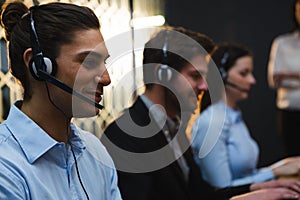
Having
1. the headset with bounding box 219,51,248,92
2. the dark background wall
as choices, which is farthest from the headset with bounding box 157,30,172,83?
the dark background wall

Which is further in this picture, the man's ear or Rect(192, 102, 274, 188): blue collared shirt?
Rect(192, 102, 274, 188): blue collared shirt

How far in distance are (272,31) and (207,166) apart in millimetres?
2684

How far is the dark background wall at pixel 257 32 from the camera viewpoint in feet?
14.8

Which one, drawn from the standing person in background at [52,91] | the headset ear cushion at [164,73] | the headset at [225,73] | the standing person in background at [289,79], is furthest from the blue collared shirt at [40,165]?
the standing person in background at [289,79]

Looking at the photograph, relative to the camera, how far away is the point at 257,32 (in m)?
4.62

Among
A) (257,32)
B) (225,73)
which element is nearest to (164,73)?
(225,73)

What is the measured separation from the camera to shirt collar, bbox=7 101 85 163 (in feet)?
3.60

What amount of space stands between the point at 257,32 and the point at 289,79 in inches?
50.5

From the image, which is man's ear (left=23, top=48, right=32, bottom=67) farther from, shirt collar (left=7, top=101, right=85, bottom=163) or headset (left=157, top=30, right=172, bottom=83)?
headset (left=157, top=30, right=172, bottom=83)

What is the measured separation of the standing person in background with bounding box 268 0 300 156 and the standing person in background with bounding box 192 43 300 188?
2.78 ft

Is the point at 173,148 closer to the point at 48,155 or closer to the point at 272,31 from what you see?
the point at 48,155

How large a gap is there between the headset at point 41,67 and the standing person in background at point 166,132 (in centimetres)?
52

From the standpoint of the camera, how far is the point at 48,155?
113cm

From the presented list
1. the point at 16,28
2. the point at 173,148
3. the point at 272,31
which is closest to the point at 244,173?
the point at 173,148
